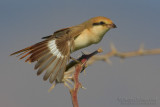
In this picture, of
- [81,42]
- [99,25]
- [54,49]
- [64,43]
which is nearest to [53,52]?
[54,49]

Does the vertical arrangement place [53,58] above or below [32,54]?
below

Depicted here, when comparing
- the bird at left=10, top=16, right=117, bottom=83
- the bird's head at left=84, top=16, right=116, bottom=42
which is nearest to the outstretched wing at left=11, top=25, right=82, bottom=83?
the bird at left=10, top=16, right=117, bottom=83

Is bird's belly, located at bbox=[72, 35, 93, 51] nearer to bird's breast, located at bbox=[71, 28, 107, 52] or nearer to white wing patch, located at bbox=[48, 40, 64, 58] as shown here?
bird's breast, located at bbox=[71, 28, 107, 52]

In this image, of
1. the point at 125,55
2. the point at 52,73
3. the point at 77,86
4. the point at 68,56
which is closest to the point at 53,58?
the point at 68,56

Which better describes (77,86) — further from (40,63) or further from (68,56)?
(68,56)

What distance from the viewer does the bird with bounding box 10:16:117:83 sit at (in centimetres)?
171

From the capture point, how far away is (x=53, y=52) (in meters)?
1.93

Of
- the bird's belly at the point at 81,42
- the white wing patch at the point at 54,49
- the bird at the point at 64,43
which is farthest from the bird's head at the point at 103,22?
the white wing patch at the point at 54,49

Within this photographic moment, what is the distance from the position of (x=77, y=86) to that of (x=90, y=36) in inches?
50.2

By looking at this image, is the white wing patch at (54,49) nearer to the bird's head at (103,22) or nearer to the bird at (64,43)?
the bird at (64,43)

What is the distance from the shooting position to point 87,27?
231cm

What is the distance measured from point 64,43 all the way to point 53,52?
0.20 meters

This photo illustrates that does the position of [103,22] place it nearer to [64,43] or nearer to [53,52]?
[64,43]

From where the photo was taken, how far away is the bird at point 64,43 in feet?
5.62
